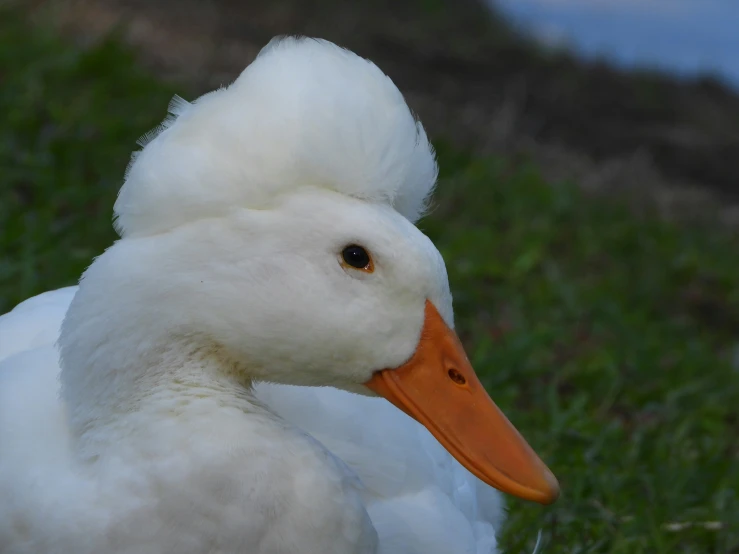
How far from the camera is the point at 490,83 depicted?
28.9 feet

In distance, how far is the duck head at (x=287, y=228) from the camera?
2008 mm

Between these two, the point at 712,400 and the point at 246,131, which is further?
the point at 712,400

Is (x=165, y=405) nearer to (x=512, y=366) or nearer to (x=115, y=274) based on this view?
(x=115, y=274)

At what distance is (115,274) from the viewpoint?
6.81ft

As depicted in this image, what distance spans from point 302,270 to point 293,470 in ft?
1.25

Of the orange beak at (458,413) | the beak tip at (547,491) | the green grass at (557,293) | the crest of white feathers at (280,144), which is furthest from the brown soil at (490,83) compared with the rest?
the beak tip at (547,491)

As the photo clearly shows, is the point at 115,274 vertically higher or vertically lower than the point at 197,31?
higher

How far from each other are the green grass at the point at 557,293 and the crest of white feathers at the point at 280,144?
59.2 inches

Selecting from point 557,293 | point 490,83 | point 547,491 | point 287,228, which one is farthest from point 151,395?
point 490,83

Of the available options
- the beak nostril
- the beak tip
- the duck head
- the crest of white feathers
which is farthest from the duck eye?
the beak tip

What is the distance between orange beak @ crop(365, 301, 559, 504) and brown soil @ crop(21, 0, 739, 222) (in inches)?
173

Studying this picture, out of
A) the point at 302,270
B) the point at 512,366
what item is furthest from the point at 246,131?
the point at 512,366

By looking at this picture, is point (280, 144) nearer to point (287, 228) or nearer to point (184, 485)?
point (287, 228)

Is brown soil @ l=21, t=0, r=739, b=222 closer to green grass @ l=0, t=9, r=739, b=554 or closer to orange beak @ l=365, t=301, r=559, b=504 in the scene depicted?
green grass @ l=0, t=9, r=739, b=554
